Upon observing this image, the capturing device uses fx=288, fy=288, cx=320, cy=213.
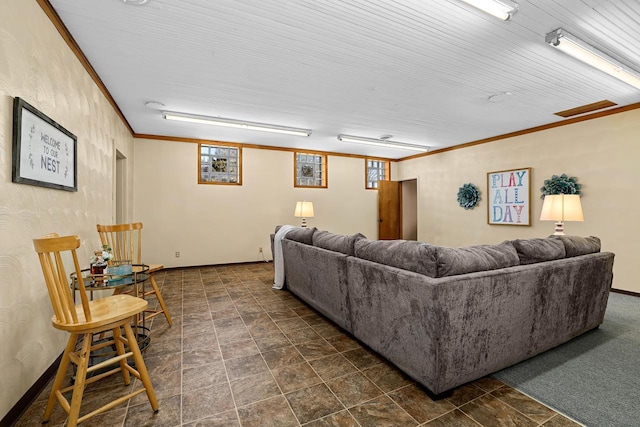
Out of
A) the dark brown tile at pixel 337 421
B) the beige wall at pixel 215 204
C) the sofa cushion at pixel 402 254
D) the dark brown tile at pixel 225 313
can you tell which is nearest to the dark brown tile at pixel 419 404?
the dark brown tile at pixel 337 421

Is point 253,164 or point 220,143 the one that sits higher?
point 220,143

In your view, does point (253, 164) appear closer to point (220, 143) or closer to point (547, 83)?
point (220, 143)

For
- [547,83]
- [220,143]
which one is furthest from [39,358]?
[547,83]

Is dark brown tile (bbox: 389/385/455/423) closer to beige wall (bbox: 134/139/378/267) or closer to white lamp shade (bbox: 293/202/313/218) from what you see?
white lamp shade (bbox: 293/202/313/218)

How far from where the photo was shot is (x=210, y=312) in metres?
3.22

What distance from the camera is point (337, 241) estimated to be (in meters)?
2.74

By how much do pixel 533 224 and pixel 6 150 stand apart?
6.34 m

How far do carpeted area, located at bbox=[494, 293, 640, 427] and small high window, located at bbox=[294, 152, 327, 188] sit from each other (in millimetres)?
5250

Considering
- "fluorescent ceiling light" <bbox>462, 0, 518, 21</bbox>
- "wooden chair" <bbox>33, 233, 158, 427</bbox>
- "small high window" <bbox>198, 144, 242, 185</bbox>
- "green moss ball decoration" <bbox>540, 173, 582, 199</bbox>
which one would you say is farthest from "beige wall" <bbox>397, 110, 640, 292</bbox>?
"wooden chair" <bbox>33, 233, 158, 427</bbox>

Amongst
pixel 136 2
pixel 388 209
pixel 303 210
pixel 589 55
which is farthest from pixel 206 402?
pixel 388 209

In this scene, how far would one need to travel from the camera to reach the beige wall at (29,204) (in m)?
1.54

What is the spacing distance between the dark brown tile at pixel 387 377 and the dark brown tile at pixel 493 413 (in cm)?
37

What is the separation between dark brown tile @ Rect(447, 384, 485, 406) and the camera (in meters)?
1.70

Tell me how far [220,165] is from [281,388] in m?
4.92
